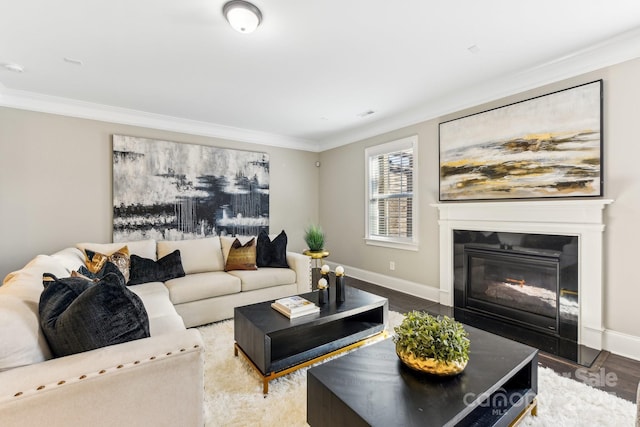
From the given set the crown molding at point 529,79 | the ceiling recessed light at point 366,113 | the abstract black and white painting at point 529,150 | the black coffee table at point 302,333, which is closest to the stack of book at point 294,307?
the black coffee table at point 302,333

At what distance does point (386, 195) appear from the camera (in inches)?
175

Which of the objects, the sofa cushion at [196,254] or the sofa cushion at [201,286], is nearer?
the sofa cushion at [201,286]

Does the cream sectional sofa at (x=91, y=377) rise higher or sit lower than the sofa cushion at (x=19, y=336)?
lower

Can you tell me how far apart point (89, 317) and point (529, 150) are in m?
3.63

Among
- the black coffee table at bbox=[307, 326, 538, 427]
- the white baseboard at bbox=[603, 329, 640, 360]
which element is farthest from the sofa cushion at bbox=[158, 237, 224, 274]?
the white baseboard at bbox=[603, 329, 640, 360]

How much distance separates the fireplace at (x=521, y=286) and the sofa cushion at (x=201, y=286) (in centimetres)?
255

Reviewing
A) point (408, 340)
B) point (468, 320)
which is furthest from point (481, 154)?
point (408, 340)

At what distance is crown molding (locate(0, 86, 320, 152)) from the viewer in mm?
3223

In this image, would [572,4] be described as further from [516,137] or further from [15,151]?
[15,151]

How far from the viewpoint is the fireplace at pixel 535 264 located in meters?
2.46

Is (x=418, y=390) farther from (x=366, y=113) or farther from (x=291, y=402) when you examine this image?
(x=366, y=113)

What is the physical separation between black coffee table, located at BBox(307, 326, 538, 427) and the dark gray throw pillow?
2.88 feet

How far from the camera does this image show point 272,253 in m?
3.76

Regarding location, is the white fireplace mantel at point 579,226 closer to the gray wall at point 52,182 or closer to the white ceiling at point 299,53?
the white ceiling at point 299,53
